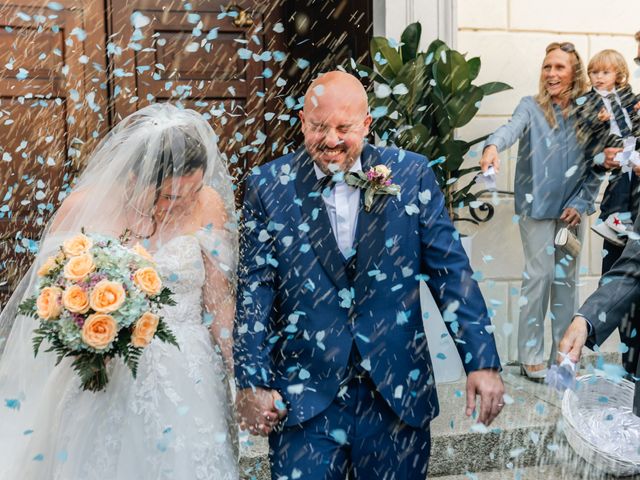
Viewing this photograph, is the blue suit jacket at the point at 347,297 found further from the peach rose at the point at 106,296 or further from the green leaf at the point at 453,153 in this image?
the green leaf at the point at 453,153

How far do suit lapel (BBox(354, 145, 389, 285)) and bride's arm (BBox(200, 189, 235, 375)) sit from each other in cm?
74

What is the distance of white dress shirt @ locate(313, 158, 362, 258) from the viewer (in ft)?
9.55

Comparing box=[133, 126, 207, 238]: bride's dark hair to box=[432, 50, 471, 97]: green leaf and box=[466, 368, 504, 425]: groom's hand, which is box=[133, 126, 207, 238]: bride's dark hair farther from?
box=[432, 50, 471, 97]: green leaf

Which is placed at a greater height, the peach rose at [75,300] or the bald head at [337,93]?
the bald head at [337,93]

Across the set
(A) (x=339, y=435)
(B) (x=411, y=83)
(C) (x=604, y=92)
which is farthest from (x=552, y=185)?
(A) (x=339, y=435)

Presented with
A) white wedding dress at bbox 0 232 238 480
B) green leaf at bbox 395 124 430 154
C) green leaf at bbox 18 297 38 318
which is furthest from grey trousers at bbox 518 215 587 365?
green leaf at bbox 18 297 38 318

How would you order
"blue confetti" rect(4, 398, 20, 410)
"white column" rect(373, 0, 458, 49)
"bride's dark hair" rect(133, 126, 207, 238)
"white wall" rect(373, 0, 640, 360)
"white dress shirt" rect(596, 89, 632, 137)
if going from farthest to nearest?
1. "white wall" rect(373, 0, 640, 360)
2. "white column" rect(373, 0, 458, 49)
3. "white dress shirt" rect(596, 89, 632, 137)
4. "blue confetti" rect(4, 398, 20, 410)
5. "bride's dark hair" rect(133, 126, 207, 238)

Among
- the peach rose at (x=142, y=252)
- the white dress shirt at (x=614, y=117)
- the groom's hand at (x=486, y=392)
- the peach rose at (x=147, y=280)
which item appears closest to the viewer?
the groom's hand at (x=486, y=392)

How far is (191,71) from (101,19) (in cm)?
73

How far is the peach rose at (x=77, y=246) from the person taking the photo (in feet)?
9.75

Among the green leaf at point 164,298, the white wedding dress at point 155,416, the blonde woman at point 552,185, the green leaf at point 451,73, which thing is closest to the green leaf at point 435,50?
the green leaf at point 451,73

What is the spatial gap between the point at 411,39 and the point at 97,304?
3472 mm

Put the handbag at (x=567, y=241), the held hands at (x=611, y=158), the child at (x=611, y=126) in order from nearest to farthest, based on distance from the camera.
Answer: the child at (x=611, y=126), the held hands at (x=611, y=158), the handbag at (x=567, y=241)

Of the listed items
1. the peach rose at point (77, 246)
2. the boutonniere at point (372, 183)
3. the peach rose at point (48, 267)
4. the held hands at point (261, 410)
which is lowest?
the held hands at point (261, 410)
